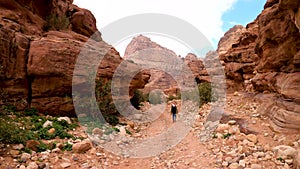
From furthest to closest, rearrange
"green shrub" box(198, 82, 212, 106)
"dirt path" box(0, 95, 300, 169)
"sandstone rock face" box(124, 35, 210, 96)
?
"sandstone rock face" box(124, 35, 210, 96), "green shrub" box(198, 82, 212, 106), "dirt path" box(0, 95, 300, 169)

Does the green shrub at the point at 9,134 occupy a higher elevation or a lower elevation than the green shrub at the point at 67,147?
higher

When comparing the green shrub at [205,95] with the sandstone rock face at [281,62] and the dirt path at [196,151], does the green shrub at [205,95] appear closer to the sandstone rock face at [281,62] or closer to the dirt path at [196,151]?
the sandstone rock face at [281,62]

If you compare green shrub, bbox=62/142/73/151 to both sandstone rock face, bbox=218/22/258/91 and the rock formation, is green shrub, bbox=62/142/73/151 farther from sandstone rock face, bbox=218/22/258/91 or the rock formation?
sandstone rock face, bbox=218/22/258/91

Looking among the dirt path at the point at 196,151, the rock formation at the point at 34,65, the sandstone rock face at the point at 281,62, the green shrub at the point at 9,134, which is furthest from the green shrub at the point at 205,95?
the green shrub at the point at 9,134

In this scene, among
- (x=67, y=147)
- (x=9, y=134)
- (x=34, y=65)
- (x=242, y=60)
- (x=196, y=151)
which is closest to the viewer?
(x=9, y=134)

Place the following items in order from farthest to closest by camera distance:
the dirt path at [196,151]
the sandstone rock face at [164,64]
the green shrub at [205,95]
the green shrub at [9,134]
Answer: the sandstone rock face at [164,64], the green shrub at [205,95], the green shrub at [9,134], the dirt path at [196,151]

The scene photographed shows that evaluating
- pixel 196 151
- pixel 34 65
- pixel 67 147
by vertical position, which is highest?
pixel 34 65

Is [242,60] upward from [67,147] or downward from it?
upward

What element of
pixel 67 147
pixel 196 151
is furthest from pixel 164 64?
pixel 67 147

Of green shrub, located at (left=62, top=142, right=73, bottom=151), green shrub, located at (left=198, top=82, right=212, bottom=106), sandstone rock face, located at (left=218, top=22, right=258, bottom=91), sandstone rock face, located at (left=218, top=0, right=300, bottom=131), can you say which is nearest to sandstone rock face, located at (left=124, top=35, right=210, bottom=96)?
sandstone rock face, located at (left=218, top=22, right=258, bottom=91)

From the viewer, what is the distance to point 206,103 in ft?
56.6

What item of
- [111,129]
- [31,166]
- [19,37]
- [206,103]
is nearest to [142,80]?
[206,103]

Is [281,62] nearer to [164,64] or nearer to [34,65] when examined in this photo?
[34,65]

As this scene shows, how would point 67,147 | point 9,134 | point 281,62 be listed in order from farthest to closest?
point 281,62
point 67,147
point 9,134
